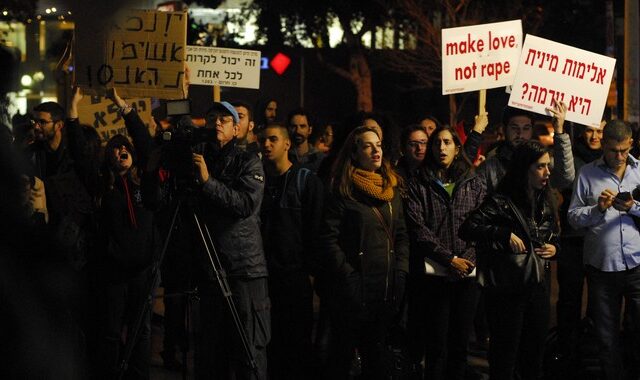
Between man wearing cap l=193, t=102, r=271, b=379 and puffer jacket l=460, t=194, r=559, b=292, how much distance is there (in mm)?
1351

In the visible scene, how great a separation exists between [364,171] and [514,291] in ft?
3.93

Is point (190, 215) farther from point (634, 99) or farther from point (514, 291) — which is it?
point (634, 99)

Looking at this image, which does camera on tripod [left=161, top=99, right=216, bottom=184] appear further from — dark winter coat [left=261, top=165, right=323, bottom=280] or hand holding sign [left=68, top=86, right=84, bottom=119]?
hand holding sign [left=68, top=86, right=84, bottom=119]

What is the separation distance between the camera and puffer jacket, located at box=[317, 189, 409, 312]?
7.78 metres

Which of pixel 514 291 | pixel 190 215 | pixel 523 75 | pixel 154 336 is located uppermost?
pixel 523 75

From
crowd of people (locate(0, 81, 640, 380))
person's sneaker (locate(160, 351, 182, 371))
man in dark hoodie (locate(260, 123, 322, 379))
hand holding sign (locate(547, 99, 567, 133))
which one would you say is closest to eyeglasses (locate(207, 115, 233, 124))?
crowd of people (locate(0, 81, 640, 380))

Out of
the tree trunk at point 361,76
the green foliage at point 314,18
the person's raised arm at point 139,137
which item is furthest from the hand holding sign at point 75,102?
the tree trunk at point 361,76

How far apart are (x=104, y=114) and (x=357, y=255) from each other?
453 centimetres

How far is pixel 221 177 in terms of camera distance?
7.80 metres

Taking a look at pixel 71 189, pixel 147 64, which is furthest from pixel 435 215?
pixel 147 64

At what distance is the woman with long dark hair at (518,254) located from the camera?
26.1 ft

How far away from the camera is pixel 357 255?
779cm

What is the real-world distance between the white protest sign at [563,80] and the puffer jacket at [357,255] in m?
2.57

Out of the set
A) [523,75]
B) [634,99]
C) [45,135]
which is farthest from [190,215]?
[634,99]
